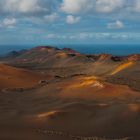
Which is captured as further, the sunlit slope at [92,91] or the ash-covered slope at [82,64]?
the ash-covered slope at [82,64]

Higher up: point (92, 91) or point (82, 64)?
point (92, 91)

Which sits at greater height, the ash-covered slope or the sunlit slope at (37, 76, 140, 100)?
the sunlit slope at (37, 76, 140, 100)

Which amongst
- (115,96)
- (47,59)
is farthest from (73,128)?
(47,59)

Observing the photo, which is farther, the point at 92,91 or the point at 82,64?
the point at 82,64

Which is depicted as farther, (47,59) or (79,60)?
(47,59)

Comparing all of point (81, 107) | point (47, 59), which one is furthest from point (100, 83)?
point (47, 59)

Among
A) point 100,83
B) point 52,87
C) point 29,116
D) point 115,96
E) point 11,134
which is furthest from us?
point 52,87

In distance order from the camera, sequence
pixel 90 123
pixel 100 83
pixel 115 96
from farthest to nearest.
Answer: pixel 100 83 < pixel 115 96 < pixel 90 123

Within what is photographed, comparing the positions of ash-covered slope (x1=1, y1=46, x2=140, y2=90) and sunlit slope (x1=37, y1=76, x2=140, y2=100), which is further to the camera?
ash-covered slope (x1=1, y1=46, x2=140, y2=90)

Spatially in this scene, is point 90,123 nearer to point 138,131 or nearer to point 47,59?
point 138,131

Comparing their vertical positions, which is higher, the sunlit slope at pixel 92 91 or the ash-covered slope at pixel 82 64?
the sunlit slope at pixel 92 91
